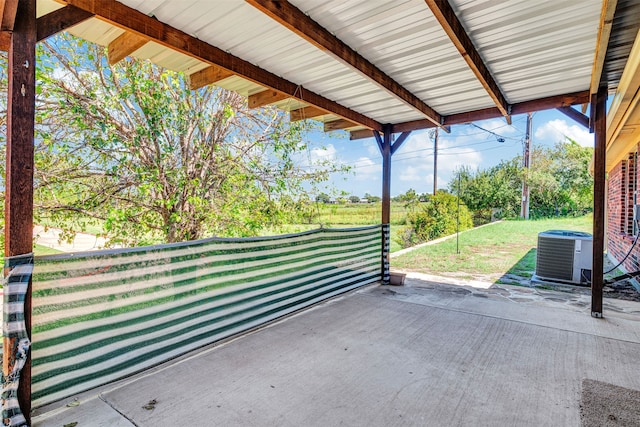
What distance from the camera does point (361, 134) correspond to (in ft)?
18.6

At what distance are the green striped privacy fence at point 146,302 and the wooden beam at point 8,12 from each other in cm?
133

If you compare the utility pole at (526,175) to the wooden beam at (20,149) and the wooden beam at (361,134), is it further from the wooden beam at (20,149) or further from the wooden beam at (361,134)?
the wooden beam at (20,149)

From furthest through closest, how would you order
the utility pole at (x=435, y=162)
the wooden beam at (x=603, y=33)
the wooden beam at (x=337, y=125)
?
the utility pole at (x=435, y=162) < the wooden beam at (x=337, y=125) < the wooden beam at (x=603, y=33)

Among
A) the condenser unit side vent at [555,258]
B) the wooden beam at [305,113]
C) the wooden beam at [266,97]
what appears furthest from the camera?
the condenser unit side vent at [555,258]

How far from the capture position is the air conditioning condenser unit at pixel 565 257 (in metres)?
5.27

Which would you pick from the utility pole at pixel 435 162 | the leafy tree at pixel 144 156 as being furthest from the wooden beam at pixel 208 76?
the utility pole at pixel 435 162

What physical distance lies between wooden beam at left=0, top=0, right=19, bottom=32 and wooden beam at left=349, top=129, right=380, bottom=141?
4443 mm

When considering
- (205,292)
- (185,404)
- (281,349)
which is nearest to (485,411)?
(281,349)

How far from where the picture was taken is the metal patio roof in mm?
2285

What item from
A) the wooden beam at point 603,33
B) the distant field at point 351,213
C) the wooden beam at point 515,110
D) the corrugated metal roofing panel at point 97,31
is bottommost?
the distant field at point 351,213

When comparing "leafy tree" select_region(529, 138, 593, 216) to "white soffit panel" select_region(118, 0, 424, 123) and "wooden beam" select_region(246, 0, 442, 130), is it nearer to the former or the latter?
"wooden beam" select_region(246, 0, 442, 130)

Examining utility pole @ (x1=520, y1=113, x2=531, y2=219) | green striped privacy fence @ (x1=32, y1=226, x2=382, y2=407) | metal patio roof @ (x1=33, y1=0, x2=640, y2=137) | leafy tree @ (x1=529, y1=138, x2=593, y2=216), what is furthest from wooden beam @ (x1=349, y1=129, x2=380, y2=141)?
leafy tree @ (x1=529, y1=138, x2=593, y2=216)

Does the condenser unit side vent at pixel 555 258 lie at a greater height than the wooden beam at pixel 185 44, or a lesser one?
lesser

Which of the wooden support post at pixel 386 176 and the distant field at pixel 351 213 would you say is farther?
the wooden support post at pixel 386 176
